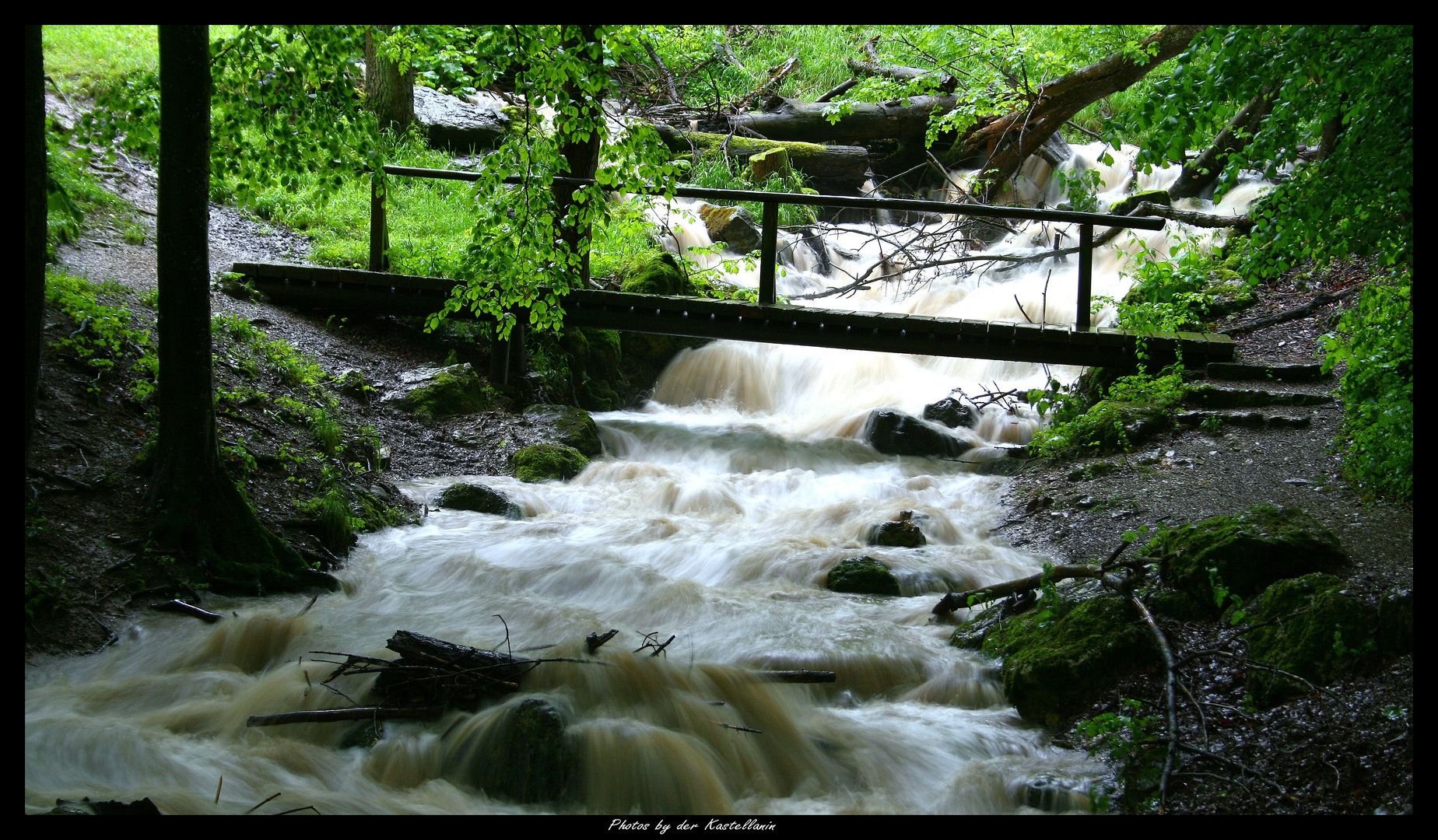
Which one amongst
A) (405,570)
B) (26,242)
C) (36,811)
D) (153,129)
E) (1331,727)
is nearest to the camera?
(36,811)

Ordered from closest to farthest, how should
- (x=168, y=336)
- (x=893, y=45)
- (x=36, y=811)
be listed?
(x=36, y=811), (x=168, y=336), (x=893, y=45)

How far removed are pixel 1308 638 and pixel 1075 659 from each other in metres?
0.90

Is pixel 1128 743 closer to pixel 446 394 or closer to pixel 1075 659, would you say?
pixel 1075 659

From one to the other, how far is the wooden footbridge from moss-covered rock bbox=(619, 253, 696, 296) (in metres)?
1.73

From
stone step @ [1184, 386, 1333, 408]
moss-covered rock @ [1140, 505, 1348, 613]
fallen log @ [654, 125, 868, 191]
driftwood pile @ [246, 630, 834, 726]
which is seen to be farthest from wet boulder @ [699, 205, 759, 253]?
driftwood pile @ [246, 630, 834, 726]

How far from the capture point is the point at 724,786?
3545 millimetres

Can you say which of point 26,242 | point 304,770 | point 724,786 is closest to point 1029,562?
point 724,786

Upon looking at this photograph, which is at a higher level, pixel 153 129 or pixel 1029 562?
pixel 153 129

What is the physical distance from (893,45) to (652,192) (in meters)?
13.3

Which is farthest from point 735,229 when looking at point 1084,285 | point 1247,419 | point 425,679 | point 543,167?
point 425,679

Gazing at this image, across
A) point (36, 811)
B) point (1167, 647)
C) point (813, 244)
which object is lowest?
point (36, 811)

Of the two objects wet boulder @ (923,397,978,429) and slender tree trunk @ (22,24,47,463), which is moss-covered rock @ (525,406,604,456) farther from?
slender tree trunk @ (22,24,47,463)

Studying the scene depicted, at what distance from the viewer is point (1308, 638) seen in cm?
349

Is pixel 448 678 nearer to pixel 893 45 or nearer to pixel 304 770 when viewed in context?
pixel 304 770
